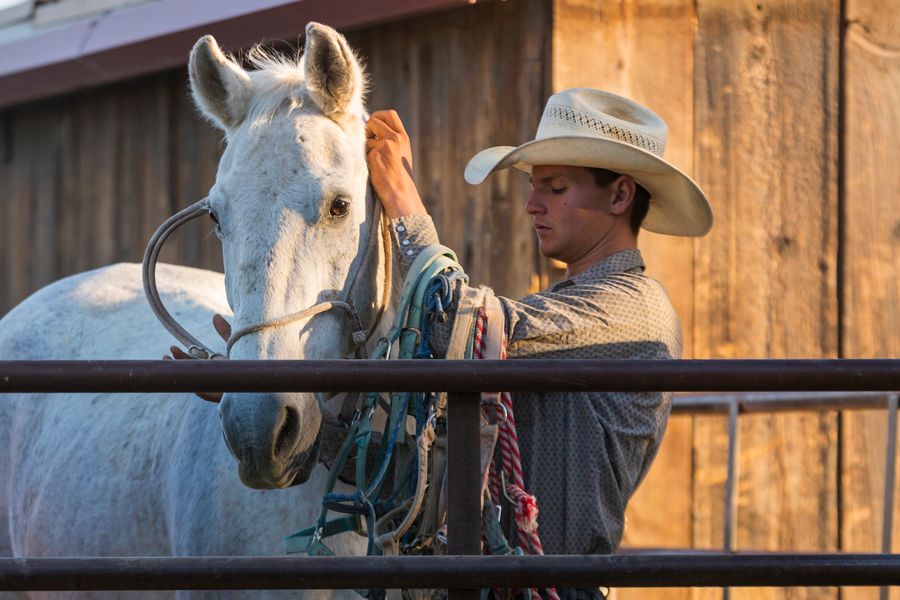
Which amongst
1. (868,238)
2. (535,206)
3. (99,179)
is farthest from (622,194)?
(99,179)

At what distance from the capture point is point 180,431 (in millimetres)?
3205

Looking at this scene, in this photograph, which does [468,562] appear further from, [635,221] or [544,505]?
[635,221]

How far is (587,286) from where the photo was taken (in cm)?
252

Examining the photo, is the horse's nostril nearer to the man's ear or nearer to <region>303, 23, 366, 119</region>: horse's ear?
<region>303, 23, 366, 119</region>: horse's ear

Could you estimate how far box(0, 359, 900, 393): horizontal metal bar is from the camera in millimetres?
1905

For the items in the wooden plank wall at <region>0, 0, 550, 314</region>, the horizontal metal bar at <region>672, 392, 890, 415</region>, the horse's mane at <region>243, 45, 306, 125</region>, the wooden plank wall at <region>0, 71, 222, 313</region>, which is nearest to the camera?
the horse's mane at <region>243, 45, 306, 125</region>

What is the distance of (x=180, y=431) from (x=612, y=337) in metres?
1.35

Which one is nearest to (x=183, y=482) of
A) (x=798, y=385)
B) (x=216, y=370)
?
(x=216, y=370)

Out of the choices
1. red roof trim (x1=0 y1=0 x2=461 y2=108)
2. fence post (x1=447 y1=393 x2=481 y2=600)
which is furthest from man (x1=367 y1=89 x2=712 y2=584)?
red roof trim (x1=0 y1=0 x2=461 y2=108)

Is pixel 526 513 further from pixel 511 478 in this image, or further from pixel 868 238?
pixel 868 238

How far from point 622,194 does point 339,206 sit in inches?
26.6

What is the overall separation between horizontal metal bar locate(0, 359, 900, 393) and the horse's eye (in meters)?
0.67

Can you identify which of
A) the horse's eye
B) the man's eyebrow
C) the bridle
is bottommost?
the bridle

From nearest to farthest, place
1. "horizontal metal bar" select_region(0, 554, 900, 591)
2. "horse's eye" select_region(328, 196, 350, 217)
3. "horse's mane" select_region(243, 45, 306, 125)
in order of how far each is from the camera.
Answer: "horizontal metal bar" select_region(0, 554, 900, 591) → "horse's eye" select_region(328, 196, 350, 217) → "horse's mane" select_region(243, 45, 306, 125)
